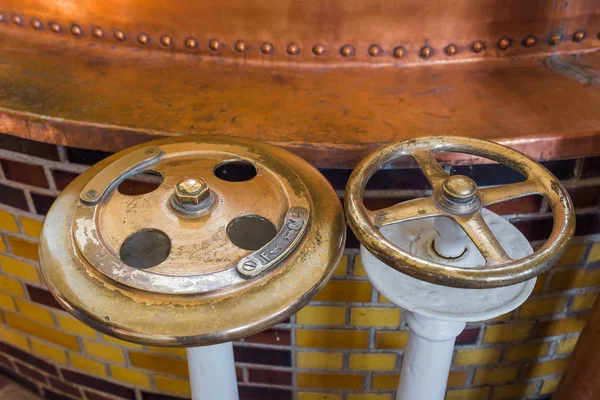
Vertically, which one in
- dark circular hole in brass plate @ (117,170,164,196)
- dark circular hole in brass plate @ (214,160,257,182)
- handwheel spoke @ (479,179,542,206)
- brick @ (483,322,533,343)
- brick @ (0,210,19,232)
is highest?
handwheel spoke @ (479,179,542,206)

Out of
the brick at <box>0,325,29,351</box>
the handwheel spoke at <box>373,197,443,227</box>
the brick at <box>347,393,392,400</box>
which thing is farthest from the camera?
the brick at <box>0,325,29,351</box>

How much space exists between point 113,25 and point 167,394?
1140mm

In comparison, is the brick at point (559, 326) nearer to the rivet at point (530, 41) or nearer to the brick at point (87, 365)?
the rivet at point (530, 41)

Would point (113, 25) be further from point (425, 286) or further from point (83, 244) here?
point (425, 286)

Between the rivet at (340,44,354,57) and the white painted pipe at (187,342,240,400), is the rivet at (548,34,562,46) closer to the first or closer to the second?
the rivet at (340,44,354,57)

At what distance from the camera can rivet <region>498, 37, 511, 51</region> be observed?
1.26 meters

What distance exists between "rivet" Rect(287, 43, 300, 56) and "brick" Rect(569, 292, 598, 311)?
38.6 inches

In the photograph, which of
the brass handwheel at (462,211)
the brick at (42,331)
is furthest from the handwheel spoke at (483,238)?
the brick at (42,331)

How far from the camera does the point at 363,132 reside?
3.58 ft

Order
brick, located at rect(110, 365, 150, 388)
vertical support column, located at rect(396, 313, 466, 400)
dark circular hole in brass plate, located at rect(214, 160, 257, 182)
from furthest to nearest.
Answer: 1. brick, located at rect(110, 365, 150, 388)
2. dark circular hole in brass plate, located at rect(214, 160, 257, 182)
3. vertical support column, located at rect(396, 313, 466, 400)

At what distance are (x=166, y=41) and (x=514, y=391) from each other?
4.67 ft

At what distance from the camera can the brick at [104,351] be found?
1712 mm

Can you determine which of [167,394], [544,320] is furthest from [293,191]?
[167,394]

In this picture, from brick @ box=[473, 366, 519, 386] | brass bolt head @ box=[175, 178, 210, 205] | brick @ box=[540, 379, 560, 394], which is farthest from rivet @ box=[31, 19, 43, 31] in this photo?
brick @ box=[540, 379, 560, 394]
